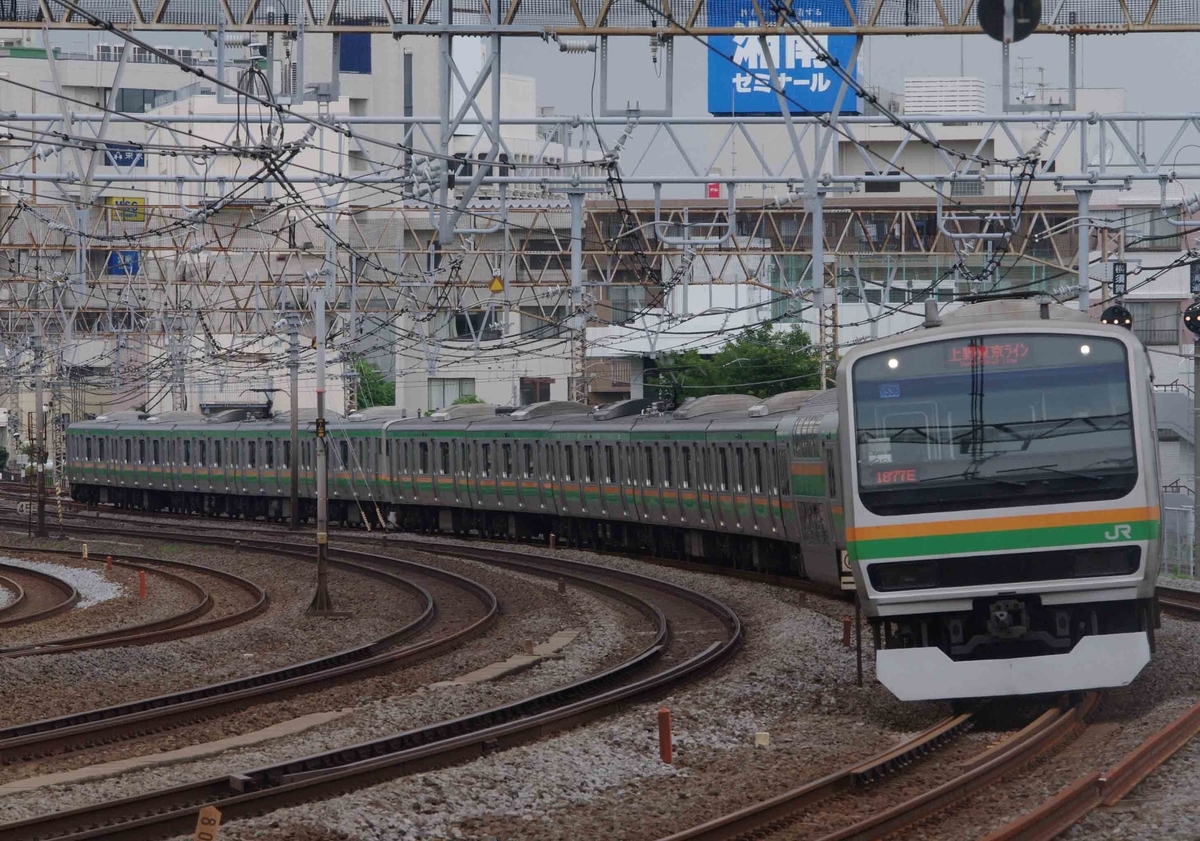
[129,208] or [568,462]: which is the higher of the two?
[129,208]

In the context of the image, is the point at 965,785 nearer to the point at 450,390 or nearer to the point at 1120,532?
the point at 1120,532

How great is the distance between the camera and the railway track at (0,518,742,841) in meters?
8.72

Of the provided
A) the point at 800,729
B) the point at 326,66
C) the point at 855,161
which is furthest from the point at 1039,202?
the point at 800,729

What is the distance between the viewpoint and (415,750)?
35.2 ft

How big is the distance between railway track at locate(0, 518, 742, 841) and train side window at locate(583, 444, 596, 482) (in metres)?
10.8

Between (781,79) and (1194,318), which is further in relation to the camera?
(781,79)

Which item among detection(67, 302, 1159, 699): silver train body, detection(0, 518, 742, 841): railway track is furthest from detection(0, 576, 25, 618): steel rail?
detection(67, 302, 1159, 699): silver train body

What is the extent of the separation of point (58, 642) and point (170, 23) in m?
6.33

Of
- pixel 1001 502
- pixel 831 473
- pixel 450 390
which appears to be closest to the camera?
pixel 1001 502

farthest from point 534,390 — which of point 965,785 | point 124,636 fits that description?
point 965,785

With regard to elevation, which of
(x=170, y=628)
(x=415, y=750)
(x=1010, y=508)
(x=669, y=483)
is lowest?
(x=170, y=628)

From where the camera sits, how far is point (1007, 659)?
11133 millimetres

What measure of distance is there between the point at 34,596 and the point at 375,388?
141ft

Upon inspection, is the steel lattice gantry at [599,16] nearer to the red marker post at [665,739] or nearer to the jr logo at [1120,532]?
the jr logo at [1120,532]
